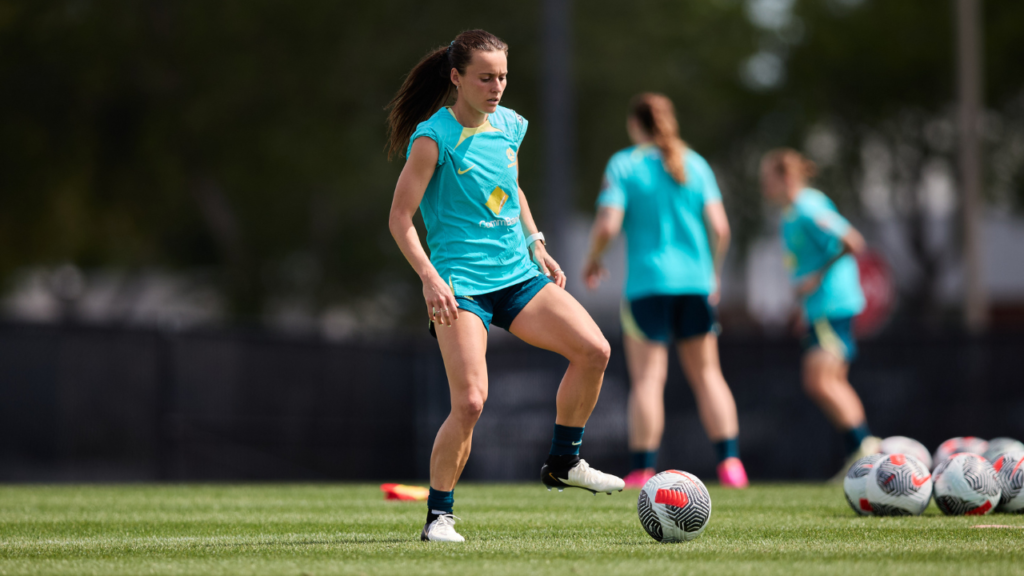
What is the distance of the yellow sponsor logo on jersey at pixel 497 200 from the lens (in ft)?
17.6

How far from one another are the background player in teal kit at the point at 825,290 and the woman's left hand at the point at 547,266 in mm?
4576

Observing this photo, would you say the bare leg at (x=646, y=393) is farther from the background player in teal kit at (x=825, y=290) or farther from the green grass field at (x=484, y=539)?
the background player in teal kit at (x=825, y=290)

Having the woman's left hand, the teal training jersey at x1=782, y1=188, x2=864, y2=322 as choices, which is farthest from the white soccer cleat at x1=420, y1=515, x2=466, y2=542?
the teal training jersey at x1=782, y1=188, x2=864, y2=322

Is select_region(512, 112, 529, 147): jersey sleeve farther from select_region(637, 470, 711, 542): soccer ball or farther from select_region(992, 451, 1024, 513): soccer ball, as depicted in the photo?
select_region(992, 451, 1024, 513): soccer ball

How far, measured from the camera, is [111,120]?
23.2 meters

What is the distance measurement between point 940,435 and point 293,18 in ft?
52.4

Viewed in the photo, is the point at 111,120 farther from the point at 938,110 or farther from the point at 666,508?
the point at 666,508

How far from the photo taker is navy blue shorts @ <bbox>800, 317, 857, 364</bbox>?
32.2 ft

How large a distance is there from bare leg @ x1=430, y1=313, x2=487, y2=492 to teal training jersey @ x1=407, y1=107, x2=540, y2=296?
18cm

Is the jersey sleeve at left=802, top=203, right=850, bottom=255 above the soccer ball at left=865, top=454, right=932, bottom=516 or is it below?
above

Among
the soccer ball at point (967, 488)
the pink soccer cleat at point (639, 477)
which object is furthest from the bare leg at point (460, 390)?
the pink soccer cleat at point (639, 477)

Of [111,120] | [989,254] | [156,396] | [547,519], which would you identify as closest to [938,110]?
[989,254]

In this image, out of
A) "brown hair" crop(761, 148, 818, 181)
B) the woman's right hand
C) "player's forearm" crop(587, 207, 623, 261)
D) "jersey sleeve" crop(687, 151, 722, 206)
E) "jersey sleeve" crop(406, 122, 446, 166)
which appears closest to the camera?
the woman's right hand

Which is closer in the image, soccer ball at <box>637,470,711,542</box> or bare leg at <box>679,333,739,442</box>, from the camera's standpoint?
soccer ball at <box>637,470,711,542</box>
